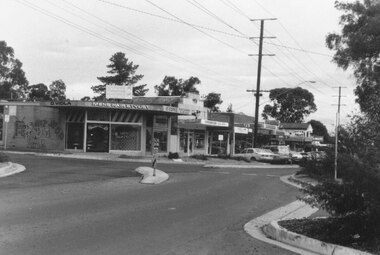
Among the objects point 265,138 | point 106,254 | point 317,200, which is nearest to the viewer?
point 106,254

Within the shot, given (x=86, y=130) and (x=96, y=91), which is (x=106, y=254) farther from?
(x=96, y=91)

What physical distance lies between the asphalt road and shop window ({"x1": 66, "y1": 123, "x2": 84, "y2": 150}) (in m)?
17.2

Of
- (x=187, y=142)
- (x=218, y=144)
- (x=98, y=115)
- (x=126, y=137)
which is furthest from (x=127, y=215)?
(x=218, y=144)

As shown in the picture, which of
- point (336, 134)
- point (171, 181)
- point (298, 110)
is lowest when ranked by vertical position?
point (171, 181)

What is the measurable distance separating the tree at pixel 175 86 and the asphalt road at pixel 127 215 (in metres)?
80.8

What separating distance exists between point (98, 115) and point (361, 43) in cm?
1875

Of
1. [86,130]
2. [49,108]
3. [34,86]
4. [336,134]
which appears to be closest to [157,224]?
[336,134]

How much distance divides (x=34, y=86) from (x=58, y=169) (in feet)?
243

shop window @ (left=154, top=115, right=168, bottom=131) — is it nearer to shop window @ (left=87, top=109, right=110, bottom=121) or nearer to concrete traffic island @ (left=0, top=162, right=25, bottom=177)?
shop window @ (left=87, top=109, right=110, bottom=121)

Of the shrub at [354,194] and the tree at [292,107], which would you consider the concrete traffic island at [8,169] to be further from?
the tree at [292,107]

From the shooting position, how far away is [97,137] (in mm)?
35344

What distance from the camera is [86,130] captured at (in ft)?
115

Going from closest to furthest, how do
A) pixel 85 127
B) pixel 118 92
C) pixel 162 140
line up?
pixel 85 127
pixel 162 140
pixel 118 92

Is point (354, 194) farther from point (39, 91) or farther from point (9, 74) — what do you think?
point (39, 91)
